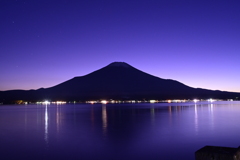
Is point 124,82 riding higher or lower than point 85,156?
higher

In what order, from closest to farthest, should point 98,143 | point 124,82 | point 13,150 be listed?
point 13,150 < point 98,143 < point 124,82

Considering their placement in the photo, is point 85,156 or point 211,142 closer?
point 85,156

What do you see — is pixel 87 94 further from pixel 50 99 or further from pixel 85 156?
pixel 85 156

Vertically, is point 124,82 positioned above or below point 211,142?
above

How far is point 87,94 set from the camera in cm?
17800

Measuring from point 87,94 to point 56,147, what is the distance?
16808cm

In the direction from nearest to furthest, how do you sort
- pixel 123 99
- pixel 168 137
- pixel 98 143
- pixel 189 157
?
pixel 189 157
pixel 98 143
pixel 168 137
pixel 123 99

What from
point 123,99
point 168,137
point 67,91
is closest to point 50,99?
point 67,91

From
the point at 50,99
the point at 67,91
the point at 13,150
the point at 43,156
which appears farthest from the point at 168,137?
the point at 67,91

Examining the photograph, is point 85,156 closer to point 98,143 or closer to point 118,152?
point 118,152

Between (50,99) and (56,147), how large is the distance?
166 meters

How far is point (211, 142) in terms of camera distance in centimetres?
1201

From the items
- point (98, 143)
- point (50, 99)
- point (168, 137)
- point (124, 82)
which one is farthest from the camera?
point (124, 82)

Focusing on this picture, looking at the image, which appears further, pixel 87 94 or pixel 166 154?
pixel 87 94
